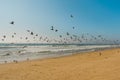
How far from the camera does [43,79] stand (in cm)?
1224

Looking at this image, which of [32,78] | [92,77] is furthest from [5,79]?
[92,77]

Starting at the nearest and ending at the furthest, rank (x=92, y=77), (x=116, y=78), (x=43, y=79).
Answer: (x=116, y=78)
(x=92, y=77)
(x=43, y=79)

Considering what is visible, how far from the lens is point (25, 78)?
1270cm

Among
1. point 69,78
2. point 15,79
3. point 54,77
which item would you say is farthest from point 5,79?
point 69,78

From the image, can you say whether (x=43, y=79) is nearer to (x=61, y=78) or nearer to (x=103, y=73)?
(x=61, y=78)

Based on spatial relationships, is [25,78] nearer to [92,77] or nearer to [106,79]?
[92,77]

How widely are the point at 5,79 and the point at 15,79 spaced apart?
0.69 metres

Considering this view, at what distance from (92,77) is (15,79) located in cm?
439

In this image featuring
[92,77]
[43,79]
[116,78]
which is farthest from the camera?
[43,79]

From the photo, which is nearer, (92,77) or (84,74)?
(92,77)

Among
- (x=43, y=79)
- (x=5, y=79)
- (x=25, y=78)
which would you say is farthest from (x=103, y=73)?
(x=5, y=79)

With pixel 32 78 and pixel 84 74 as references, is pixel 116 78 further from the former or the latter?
pixel 32 78

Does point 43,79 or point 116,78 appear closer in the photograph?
point 116,78

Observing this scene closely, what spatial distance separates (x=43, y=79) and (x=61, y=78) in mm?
1016
